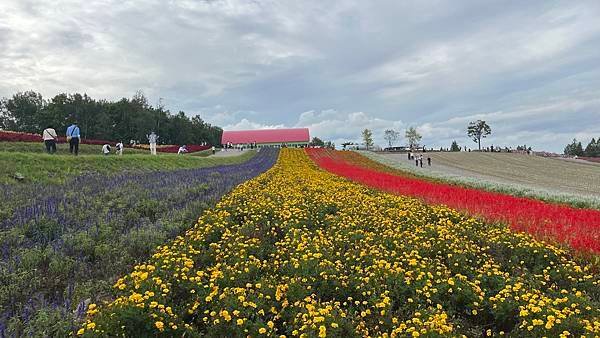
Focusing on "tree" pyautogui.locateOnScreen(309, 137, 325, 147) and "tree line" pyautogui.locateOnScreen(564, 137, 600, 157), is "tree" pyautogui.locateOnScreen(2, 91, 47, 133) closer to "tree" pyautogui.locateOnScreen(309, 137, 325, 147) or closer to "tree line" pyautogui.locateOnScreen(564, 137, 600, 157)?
"tree" pyautogui.locateOnScreen(309, 137, 325, 147)

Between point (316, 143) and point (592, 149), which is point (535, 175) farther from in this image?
point (592, 149)

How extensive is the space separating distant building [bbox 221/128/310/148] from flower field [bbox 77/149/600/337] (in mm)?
108185

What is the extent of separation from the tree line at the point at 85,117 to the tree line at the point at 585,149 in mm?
119200

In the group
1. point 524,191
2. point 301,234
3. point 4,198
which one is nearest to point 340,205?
point 301,234

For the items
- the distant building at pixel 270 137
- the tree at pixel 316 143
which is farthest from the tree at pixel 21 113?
the tree at pixel 316 143

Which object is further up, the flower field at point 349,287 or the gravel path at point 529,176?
the flower field at point 349,287

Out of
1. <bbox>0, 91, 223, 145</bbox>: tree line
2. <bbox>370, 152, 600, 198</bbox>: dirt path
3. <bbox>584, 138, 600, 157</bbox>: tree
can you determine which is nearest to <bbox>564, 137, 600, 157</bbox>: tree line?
<bbox>584, 138, 600, 157</bbox>: tree

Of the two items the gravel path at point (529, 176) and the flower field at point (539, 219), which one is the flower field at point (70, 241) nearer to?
the flower field at point (539, 219)

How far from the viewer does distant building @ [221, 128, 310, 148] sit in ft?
386

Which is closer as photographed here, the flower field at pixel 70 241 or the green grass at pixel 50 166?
the flower field at pixel 70 241

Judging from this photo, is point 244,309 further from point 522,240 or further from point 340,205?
point 340,205

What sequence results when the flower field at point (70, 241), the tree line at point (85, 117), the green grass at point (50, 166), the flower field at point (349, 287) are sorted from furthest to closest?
the tree line at point (85, 117), the green grass at point (50, 166), the flower field at point (70, 241), the flower field at point (349, 287)

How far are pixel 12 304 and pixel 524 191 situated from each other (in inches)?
948

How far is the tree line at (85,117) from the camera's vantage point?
83000 mm
